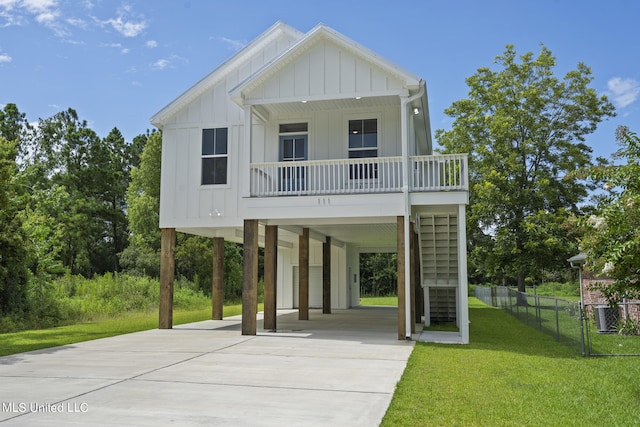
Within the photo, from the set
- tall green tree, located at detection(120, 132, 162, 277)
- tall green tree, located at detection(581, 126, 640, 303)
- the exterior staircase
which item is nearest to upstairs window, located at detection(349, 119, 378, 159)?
the exterior staircase

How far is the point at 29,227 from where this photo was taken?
786 inches

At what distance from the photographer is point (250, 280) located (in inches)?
565

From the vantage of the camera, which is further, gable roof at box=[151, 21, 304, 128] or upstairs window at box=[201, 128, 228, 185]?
gable roof at box=[151, 21, 304, 128]

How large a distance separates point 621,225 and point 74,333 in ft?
45.9

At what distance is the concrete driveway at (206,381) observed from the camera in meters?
6.13

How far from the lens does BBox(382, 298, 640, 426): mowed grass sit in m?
6.01

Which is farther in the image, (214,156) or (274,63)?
(214,156)

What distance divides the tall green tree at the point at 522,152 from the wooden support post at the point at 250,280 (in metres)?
16.1

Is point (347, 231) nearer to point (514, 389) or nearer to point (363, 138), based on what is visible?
point (363, 138)

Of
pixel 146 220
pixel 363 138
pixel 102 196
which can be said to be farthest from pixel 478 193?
pixel 102 196

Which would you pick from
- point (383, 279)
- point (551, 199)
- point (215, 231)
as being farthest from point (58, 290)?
point (383, 279)

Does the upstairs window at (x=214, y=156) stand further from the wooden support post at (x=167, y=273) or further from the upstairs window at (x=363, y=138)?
the upstairs window at (x=363, y=138)

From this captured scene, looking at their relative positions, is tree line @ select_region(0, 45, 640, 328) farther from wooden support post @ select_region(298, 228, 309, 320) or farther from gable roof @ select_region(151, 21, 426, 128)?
wooden support post @ select_region(298, 228, 309, 320)

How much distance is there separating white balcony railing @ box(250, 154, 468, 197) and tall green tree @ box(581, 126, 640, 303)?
5500mm
